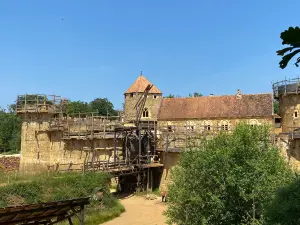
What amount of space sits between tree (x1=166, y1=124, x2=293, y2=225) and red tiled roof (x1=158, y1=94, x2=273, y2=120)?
15733mm

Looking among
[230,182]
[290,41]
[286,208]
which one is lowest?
[286,208]

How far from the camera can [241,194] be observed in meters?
12.9

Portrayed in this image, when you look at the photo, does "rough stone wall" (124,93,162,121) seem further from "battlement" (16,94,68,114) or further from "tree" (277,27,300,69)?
"tree" (277,27,300,69)

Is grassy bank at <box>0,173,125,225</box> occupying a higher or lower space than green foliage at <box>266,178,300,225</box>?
lower

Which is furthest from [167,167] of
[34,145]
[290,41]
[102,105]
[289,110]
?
[102,105]

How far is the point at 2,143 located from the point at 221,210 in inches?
2170

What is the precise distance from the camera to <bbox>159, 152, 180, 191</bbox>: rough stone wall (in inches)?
1057

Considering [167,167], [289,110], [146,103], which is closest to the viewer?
[167,167]

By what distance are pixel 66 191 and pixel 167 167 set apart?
29.4 feet

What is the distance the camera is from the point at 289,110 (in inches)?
1119

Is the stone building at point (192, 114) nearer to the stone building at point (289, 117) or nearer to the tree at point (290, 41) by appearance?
the stone building at point (289, 117)

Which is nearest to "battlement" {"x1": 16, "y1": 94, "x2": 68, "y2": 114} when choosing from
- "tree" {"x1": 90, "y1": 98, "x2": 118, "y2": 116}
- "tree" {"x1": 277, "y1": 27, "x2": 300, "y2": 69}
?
"tree" {"x1": 277, "y1": 27, "x2": 300, "y2": 69}

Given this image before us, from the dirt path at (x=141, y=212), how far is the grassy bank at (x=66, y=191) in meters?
0.62

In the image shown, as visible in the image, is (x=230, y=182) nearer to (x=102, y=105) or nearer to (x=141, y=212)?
(x=141, y=212)
